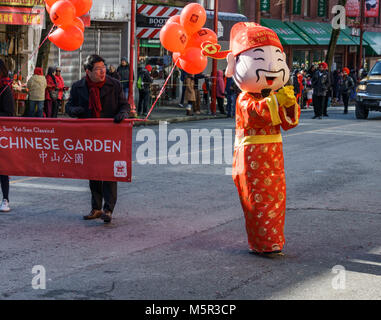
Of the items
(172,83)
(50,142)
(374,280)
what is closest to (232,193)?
(50,142)

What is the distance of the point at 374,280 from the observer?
6270mm

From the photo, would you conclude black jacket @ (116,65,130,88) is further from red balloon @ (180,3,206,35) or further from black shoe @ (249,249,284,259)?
black shoe @ (249,249,284,259)

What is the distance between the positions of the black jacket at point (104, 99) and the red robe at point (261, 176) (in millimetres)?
1967

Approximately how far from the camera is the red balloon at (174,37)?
9.58 metres

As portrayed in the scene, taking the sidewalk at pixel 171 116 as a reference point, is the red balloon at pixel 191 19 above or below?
above

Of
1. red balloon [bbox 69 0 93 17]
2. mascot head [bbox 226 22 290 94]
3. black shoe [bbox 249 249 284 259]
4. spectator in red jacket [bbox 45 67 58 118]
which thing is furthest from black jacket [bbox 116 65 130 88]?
black shoe [bbox 249 249 284 259]

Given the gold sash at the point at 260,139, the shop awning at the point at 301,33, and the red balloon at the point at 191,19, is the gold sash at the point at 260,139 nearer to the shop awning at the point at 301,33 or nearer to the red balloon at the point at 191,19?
the red balloon at the point at 191,19

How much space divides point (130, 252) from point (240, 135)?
1.50m

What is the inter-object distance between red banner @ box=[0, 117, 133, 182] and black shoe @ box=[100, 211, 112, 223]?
384 mm

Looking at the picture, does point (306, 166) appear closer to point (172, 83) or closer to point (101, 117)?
point (101, 117)

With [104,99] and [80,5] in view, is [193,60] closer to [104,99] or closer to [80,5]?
[104,99]

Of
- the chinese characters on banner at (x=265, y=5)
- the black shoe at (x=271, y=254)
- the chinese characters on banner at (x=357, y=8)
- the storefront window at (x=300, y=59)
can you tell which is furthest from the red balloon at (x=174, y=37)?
→ the chinese characters on banner at (x=357, y=8)

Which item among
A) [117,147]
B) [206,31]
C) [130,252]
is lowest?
→ [130,252]

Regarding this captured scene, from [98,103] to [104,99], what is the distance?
0.11m
